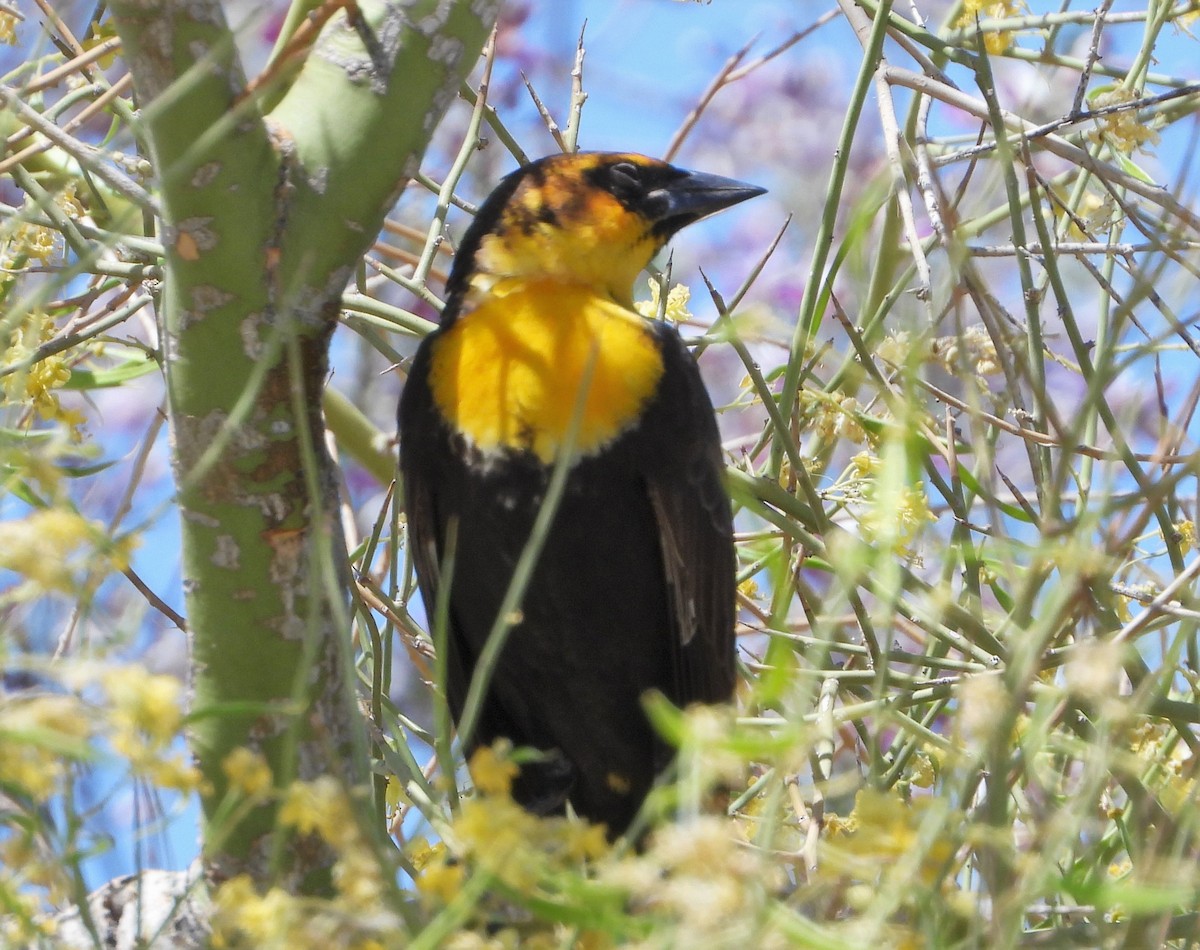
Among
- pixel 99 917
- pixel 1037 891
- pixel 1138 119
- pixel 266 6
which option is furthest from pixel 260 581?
pixel 1138 119

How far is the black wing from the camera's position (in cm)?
256

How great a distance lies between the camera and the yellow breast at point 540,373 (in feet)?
8.03

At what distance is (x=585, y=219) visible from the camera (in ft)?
9.32

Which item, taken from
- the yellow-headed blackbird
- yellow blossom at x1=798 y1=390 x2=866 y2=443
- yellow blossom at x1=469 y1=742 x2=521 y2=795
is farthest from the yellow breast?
yellow blossom at x1=469 y1=742 x2=521 y2=795

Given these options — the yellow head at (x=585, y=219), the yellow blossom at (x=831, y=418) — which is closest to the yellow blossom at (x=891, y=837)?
the yellow blossom at (x=831, y=418)

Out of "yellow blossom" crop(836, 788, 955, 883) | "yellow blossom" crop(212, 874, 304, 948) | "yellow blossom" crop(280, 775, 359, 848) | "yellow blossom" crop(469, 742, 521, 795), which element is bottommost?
"yellow blossom" crop(212, 874, 304, 948)

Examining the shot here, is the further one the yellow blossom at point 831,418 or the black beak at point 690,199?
the black beak at point 690,199

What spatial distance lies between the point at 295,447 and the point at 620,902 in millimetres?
954

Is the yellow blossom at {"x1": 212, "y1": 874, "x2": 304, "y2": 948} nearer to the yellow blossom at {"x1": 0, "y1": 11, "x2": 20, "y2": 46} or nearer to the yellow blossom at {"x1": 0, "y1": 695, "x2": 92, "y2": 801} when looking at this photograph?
the yellow blossom at {"x1": 0, "y1": 695, "x2": 92, "y2": 801}

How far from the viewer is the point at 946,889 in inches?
47.7

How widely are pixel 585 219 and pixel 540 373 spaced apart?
0.50 meters

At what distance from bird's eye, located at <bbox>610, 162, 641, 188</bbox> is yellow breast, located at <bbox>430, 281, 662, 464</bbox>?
1.41 ft

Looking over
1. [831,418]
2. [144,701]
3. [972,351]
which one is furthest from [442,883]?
[831,418]

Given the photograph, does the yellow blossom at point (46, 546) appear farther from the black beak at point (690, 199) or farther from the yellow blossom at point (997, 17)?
the black beak at point (690, 199)
